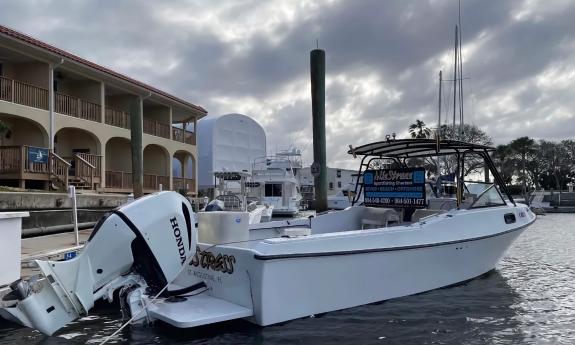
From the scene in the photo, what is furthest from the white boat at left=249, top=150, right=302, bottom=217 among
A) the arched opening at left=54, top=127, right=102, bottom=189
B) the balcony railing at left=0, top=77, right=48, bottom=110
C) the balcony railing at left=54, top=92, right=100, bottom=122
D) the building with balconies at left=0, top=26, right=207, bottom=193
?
the balcony railing at left=0, top=77, right=48, bottom=110

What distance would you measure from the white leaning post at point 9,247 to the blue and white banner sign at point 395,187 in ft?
19.3

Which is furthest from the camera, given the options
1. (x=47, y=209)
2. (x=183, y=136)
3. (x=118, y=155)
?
(x=183, y=136)

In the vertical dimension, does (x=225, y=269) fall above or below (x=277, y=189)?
below

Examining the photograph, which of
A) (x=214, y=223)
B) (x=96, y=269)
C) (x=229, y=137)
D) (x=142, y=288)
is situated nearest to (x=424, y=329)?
(x=214, y=223)

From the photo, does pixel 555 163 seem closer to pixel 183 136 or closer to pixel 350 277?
pixel 183 136

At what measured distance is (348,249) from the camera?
5.95 meters

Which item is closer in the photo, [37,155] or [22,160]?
[22,160]

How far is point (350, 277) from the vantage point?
6.06 m

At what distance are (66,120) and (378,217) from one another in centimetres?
1387

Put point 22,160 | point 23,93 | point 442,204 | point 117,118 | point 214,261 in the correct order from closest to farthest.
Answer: point 214,261 < point 442,204 < point 22,160 < point 23,93 < point 117,118

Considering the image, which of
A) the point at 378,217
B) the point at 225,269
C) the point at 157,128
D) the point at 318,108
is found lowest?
the point at 225,269

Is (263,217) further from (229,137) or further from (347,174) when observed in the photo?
(347,174)

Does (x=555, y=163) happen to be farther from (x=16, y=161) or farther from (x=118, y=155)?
(x=16, y=161)

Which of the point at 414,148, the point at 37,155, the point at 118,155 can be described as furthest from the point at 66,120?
the point at 414,148
